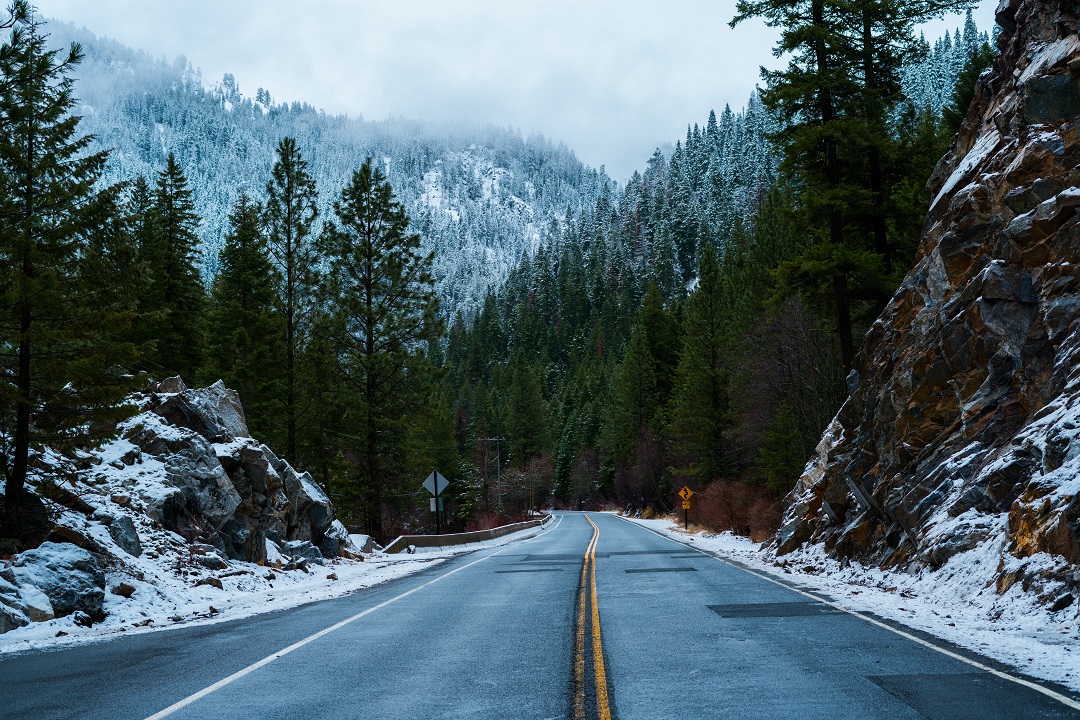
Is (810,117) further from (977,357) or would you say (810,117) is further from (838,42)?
(977,357)

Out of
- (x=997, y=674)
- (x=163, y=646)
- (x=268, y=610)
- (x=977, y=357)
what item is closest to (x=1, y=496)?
(x=268, y=610)

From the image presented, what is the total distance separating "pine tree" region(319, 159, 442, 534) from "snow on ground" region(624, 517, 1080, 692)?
19.2 meters

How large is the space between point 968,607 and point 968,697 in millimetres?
5877

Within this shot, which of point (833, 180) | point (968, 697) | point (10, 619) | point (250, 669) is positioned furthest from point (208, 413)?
point (968, 697)

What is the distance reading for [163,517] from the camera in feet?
58.0

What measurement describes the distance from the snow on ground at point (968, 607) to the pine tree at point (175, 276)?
112 ft

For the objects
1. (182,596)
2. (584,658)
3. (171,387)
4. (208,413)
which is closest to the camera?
(584,658)

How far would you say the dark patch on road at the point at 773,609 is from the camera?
1203cm

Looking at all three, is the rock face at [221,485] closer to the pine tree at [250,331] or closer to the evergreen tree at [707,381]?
the pine tree at [250,331]

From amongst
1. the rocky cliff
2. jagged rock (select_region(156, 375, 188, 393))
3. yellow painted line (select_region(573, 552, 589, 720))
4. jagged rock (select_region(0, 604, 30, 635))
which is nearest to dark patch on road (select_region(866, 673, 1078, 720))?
yellow painted line (select_region(573, 552, 589, 720))

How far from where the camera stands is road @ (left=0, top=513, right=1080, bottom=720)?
264 inches

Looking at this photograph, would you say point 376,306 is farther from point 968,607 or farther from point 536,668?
point 536,668

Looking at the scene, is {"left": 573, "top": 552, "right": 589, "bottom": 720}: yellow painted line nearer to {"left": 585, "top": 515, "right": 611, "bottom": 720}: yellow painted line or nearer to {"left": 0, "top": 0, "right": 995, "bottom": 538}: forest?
{"left": 585, "top": 515, "right": 611, "bottom": 720}: yellow painted line

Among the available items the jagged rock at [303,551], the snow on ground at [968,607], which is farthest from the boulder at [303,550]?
the snow on ground at [968,607]
